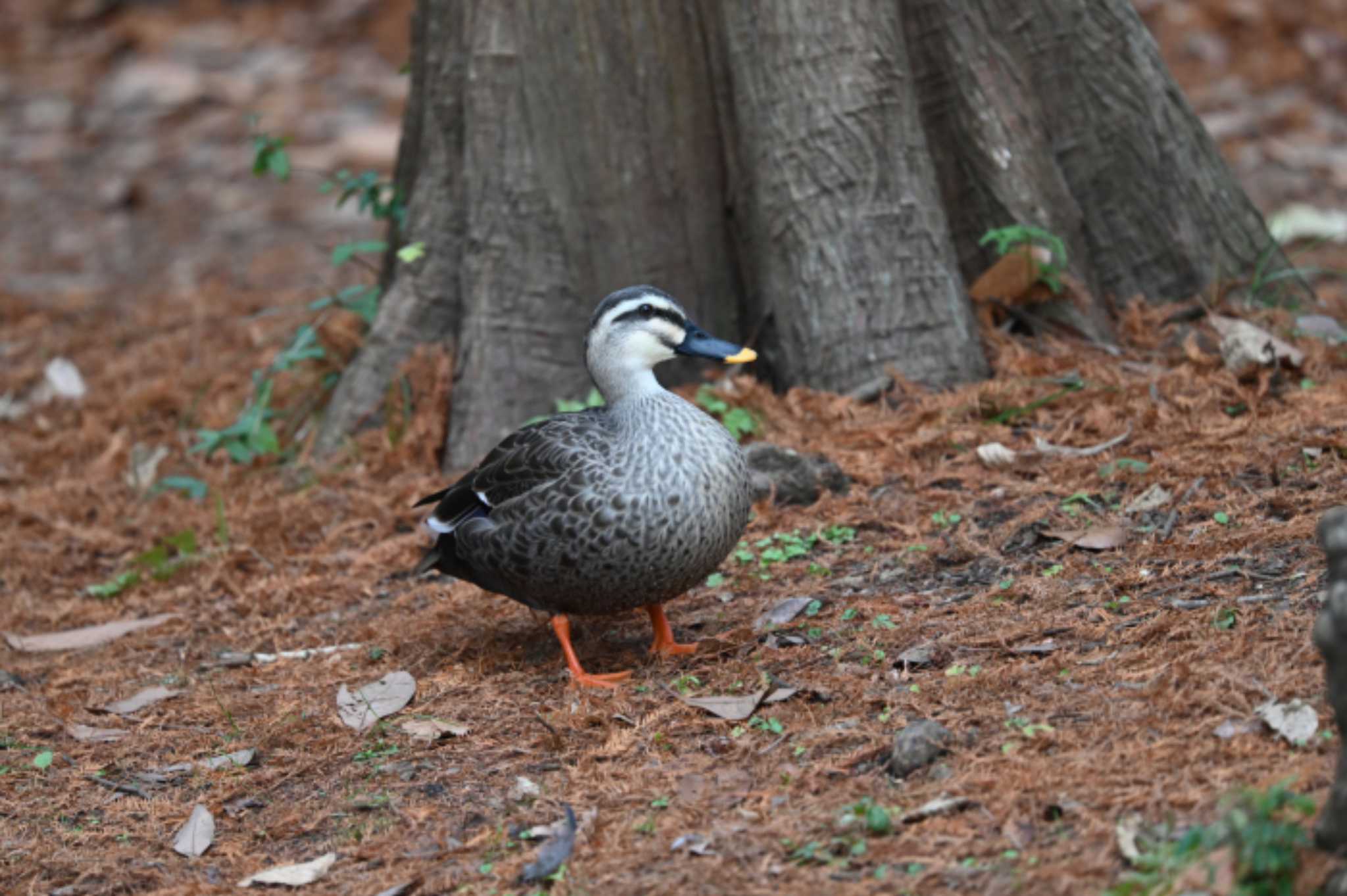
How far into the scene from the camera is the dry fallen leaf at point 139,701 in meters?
4.30

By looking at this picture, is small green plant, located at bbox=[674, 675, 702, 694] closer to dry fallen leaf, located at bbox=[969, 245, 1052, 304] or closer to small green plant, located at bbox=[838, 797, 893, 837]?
small green plant, located at bbox=[838, 797, 893, 837]

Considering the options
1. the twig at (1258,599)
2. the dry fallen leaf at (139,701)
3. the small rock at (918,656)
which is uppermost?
the twig at (1258,599)

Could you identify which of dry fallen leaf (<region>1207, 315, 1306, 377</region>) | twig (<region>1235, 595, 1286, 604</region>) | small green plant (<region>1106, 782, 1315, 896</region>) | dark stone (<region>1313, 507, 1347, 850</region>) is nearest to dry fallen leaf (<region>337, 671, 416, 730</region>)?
small green plant (<region>1106, 782, 1315, 896</region>)

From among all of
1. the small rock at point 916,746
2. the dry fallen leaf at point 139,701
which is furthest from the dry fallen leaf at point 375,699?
the small rock at point 916,746

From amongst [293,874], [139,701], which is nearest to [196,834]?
[293,874]

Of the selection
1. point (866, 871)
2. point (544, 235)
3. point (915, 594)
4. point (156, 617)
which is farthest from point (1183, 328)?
point (156, 617)

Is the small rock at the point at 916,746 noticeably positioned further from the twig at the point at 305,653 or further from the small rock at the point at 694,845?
the twig at the point at 305,653

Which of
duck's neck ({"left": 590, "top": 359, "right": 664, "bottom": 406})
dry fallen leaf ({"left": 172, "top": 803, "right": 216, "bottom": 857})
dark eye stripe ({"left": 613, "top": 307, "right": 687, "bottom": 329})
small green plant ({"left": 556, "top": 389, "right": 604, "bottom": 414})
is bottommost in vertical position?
dry fallen leaf ({"left": 172, "top": 803, "right": 216, "bottom": 857})

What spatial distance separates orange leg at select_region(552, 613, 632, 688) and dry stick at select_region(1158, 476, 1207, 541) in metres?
1.62

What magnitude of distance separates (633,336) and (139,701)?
1.90m

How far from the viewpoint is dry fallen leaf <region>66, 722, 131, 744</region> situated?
409 cm

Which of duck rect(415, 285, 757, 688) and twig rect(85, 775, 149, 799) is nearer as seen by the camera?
twig rect(85, 775, 149, 799)

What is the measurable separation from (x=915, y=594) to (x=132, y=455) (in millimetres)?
4031

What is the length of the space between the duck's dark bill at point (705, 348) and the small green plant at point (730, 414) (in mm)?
955
